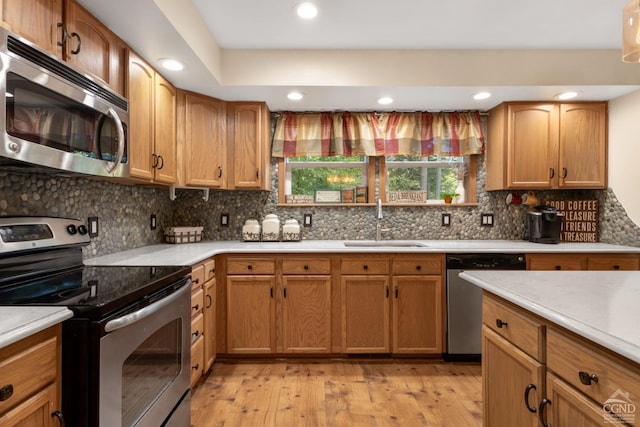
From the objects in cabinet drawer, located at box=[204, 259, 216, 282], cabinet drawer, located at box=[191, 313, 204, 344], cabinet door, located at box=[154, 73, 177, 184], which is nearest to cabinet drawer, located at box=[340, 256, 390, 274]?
cabinet drawer, located at box=[204, 259, 216, 282]

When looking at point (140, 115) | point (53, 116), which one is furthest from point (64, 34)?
point (140, 115)

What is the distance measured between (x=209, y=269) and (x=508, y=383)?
1.91m

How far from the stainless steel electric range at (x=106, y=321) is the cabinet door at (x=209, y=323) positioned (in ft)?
1.92

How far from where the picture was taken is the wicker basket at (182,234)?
2.97m

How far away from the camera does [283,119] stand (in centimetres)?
329

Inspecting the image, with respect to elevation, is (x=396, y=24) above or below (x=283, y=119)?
above

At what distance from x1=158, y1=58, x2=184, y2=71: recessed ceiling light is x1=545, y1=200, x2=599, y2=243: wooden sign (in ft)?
11.0

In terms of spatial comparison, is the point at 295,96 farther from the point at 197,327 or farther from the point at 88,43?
the point at 197,327

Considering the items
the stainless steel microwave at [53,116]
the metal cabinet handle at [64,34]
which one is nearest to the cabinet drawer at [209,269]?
the stainless steel microwave at [53,116]

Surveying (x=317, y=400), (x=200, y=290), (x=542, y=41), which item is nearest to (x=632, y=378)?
(x=317, y=400)

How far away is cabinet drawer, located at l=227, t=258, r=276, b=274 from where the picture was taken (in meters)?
2.71

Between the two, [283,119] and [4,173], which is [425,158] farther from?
[4,173]

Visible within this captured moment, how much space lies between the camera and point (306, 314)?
8.98 ft

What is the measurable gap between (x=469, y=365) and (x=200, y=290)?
2.10 metres
